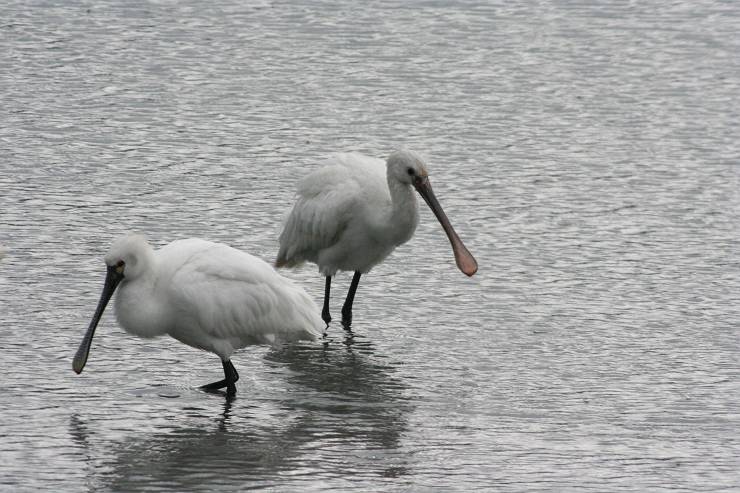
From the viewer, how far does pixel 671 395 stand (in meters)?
8.98

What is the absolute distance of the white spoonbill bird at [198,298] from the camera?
28.7 feet

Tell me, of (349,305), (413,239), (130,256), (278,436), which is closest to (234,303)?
(130,256)

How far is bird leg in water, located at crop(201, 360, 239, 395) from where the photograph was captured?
8906mm

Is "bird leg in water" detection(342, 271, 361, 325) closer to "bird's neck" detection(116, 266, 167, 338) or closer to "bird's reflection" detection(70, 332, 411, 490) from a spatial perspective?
"bird's reflection" detection(70, 332, 411, 490)

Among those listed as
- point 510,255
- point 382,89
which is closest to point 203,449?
point 510,255

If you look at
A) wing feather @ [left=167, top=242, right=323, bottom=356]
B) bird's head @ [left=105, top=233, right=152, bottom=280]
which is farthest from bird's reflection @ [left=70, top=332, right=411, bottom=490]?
bird's head @ [left=105, top=233, right=152, bottom=280]

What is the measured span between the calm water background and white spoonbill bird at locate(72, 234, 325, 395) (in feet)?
0.87

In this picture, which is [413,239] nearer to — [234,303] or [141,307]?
[234,303]

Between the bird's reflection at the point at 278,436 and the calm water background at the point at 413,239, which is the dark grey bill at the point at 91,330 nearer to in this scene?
the calm water background at the point at 413,239

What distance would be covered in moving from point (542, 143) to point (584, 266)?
3.39 metres

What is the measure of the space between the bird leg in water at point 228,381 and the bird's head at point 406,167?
5.96 feet

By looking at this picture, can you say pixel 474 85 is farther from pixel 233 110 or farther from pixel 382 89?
pixel 233 110

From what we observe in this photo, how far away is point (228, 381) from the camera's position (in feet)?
29.2

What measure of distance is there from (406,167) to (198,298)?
74.2 inches
